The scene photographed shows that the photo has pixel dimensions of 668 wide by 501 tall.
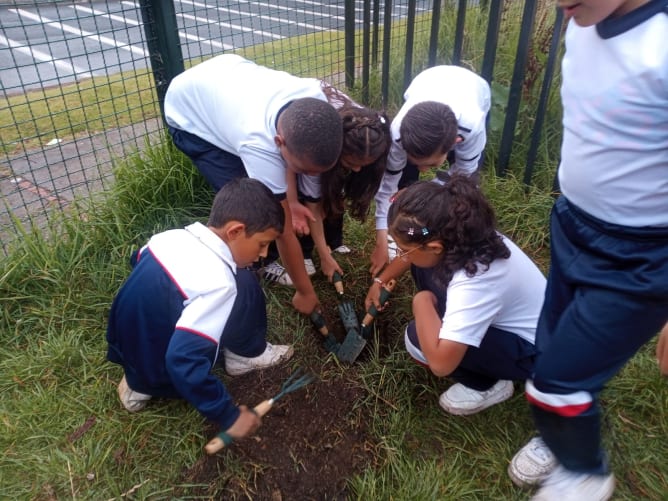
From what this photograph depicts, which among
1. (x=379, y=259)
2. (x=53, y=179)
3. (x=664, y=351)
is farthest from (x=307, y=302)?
(x=53, y=179)

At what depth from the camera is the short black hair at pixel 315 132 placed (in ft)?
6.23

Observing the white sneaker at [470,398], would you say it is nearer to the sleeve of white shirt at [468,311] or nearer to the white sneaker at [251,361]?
the sleeve of white shirt at [468,311]

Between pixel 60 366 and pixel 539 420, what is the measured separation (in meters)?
1.80

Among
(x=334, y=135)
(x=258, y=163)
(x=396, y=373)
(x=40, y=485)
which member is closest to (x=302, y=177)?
(x=258, y=163)

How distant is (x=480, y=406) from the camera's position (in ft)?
6.36

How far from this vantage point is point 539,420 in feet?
4.90

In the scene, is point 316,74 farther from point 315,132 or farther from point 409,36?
point 315,132

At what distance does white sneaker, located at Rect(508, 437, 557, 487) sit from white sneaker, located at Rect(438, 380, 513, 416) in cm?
21

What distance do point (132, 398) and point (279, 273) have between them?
921 millimetres

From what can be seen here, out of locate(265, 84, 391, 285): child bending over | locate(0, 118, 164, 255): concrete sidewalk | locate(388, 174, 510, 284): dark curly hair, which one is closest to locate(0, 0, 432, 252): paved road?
locate(0, 118, 164, 255): concrete sidewalk

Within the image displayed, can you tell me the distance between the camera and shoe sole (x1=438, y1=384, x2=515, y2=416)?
6.38 ft

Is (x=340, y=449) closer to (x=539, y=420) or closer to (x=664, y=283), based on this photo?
(x=539, y=420)

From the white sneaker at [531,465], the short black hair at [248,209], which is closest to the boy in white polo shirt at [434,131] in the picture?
the short black hair at [248,209]

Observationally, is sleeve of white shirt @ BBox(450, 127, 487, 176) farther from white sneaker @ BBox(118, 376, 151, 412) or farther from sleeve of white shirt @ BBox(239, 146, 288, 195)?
white sneaker @ BBox(118, 376, 151, 412)
